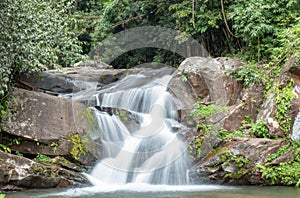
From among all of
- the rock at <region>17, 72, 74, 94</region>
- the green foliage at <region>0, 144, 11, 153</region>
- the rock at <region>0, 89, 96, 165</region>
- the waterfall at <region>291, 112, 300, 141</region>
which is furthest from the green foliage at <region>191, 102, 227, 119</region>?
the green foliage at <region>0, 144, 11, 153</region>

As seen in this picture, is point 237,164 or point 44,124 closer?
point 237,164

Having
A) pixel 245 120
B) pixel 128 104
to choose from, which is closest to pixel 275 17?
pixel 245 120

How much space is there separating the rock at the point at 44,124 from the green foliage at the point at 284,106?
411 cm

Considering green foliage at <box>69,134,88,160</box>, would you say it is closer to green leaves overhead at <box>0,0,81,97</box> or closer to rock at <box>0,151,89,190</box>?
rock at <box>0,151,89,190</box>

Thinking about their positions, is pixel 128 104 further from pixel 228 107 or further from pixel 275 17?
pixel 275 17

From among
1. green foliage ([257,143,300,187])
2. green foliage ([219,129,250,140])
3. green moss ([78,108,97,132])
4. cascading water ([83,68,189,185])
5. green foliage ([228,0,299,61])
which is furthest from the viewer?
green foliage ([228,0,299,61])

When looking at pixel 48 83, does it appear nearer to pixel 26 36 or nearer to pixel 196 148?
pixel 26 36

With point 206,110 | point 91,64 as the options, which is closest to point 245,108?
point 206,110

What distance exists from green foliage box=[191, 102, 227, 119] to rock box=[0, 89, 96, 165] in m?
2.60

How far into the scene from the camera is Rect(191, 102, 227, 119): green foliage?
8.71 metres

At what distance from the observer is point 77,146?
7934 mm

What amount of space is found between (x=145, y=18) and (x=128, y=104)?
6016mm

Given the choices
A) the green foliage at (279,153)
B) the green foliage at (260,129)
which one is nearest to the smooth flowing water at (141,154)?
the green foliage at (279,153)

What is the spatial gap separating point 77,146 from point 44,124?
2.75ft
